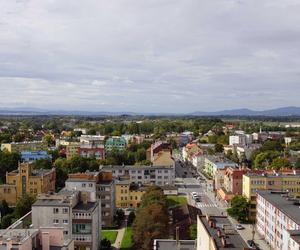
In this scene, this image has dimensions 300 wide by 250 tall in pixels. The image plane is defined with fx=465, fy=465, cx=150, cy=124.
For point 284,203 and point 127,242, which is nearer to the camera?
point 284,203

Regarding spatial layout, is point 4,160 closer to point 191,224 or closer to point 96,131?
point 191,224

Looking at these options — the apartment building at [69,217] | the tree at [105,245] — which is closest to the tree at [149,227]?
the tree at [105,245]

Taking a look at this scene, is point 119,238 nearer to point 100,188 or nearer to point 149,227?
point 100,188

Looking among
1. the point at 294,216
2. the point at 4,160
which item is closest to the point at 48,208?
the point at 294,216

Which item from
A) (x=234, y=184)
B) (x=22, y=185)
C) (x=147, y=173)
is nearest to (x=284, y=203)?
(x=234, y=184)

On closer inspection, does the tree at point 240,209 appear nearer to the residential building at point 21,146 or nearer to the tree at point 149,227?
the tree at point 149,227

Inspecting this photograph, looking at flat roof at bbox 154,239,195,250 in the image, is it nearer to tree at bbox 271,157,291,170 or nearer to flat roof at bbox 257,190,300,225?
flat roof at bbox 257,190,300,225
